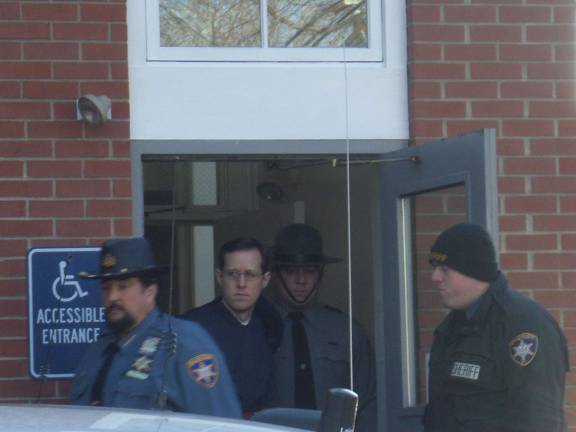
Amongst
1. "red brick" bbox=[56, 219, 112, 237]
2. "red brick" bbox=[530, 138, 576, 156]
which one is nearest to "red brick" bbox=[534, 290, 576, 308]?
"red brick" bbox=[530, 138, 576, 156]

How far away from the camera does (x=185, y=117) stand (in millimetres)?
6004

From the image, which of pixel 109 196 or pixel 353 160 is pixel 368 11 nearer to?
pixel 353 160

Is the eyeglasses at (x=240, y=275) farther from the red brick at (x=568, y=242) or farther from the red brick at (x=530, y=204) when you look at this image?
the red brick at (x=568, y=242)

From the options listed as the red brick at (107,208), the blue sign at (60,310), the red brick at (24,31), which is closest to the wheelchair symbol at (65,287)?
the blue sign at (60,310)

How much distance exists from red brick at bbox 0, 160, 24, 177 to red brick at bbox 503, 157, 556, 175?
2345 mm

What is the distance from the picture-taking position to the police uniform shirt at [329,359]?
6035 mm

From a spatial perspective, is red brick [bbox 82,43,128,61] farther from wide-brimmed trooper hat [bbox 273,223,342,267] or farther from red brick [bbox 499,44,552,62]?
red brick [bbox 499,44,552,62]

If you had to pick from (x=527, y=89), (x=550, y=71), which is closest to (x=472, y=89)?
(x=527, y=89)

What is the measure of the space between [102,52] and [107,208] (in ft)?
2.45

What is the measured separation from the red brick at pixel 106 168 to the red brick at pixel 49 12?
70 centimetres

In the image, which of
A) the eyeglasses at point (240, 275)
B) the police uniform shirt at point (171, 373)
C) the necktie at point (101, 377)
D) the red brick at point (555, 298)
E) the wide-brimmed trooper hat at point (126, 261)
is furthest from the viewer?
the red brick at point (555, 298)

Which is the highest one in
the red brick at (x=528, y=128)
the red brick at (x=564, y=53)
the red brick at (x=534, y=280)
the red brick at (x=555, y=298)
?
the red brick at (x=564, y=53)

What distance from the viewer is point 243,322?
227 inches

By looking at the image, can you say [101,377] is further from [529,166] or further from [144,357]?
[529,166]
